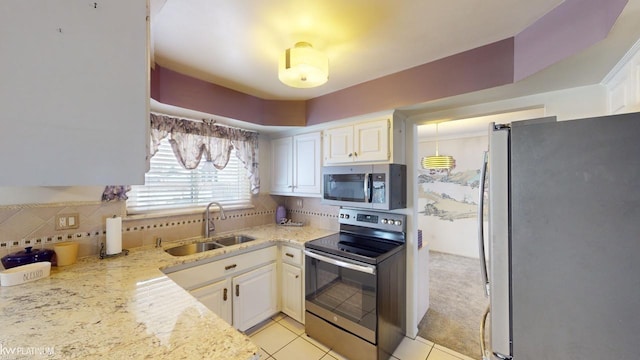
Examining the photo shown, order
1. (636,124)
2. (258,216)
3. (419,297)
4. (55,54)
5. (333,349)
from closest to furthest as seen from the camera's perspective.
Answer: (55,54) < (636,124) < (333,349) < (419,297) < (258,216)

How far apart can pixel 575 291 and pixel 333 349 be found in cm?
179

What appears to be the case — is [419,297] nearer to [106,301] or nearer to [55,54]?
[106,301]

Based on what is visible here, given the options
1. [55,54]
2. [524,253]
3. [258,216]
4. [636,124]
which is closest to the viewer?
[55,54]

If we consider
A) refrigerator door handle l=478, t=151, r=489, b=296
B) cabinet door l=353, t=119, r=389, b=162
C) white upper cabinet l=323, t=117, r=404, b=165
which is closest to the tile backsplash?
white upper cabinet l=323, t=117, r=404, b=165

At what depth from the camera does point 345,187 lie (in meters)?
2.33

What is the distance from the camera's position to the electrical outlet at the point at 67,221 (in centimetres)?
176

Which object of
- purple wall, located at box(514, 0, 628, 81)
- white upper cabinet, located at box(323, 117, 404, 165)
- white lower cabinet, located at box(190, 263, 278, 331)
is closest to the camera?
purple wall, located at box(514, 0, 628, 81)

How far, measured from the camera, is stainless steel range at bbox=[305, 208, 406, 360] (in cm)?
187

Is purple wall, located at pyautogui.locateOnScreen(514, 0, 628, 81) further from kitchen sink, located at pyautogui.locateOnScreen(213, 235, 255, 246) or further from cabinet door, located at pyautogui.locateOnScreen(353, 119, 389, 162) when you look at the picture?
kitchen sink, located at pyautogui.locateOnScreen(213, 235, 255, 246)

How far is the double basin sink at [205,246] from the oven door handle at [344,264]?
30.1 inches


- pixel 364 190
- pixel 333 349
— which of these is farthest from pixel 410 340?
pixel 364 190

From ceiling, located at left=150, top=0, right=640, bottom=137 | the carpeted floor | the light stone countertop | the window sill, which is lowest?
the carpeted floor

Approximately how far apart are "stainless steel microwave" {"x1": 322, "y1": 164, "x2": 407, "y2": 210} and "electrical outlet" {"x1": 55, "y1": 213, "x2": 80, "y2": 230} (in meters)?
1.99

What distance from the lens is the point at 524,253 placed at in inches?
35.8
